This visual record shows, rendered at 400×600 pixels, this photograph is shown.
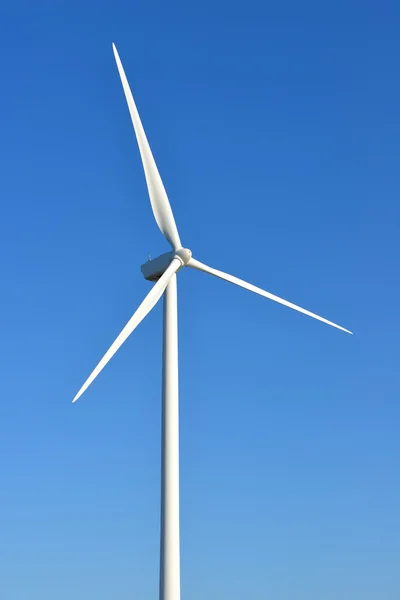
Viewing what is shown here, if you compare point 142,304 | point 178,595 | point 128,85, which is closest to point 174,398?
point 142,304

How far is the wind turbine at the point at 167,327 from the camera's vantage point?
3212 centimetres

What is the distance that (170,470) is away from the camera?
108 ft

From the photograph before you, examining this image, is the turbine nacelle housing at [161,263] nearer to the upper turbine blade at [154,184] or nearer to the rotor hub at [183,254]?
the rotor hub at [183,254]

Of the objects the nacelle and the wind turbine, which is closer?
the wind turbine

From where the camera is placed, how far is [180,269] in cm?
3756

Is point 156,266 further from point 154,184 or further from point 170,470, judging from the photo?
point 170,470

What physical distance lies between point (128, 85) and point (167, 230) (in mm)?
6715

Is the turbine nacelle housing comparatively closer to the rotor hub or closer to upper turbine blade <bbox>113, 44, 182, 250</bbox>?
the rotor hub

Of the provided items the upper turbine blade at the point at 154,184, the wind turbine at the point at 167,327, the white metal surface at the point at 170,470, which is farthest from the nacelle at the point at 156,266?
the white metal surface at the point at 170,470

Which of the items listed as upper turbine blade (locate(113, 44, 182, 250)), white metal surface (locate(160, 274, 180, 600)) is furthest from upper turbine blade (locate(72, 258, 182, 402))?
upper turbine blade (locate(113, 44, 182, 250))

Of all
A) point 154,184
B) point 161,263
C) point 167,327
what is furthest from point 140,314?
point 154,184

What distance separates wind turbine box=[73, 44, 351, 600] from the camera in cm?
3212

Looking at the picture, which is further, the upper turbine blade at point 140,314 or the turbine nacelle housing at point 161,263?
the turbine nacelle housing at point 161,263

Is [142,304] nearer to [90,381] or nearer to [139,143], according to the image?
[90,381]
